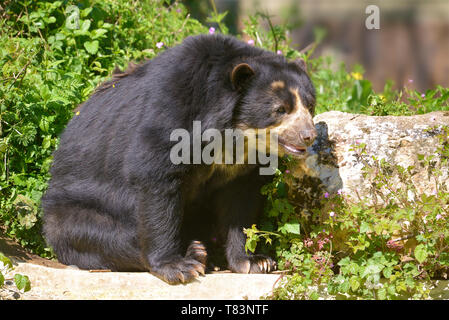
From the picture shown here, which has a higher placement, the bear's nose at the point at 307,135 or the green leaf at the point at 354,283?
the bear's nose at the point at 307,135

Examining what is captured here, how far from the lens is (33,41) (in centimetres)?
656

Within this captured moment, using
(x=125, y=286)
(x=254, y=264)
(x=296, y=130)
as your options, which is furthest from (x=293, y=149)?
(x=125, y=286)

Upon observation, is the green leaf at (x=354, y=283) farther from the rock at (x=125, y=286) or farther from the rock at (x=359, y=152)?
the rock at (x=359, y=152)

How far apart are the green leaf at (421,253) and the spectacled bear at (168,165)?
1052 millimetres

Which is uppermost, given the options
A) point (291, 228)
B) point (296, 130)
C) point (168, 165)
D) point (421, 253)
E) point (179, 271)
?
point (296, 130)

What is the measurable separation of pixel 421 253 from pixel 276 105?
4.65 feet

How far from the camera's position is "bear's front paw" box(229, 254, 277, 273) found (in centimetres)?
543

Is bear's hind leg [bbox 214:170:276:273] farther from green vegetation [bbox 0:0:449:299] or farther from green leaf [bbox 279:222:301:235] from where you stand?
green leaf [bbox 279:222:301:235]

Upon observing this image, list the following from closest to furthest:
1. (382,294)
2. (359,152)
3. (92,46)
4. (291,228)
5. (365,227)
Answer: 1. (382,294)
2. (365,227)
3. (291,228)
4. (359,152)
5. (92,46)

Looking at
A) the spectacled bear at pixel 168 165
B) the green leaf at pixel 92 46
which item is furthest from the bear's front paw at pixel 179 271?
the green leaf at pixel 92 46

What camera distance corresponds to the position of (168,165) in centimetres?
487

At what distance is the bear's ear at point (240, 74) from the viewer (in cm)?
488

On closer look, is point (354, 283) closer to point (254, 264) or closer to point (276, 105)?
point (254, 264)

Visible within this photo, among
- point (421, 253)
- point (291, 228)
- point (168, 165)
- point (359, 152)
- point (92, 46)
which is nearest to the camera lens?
point (421, 253)
